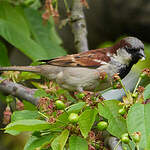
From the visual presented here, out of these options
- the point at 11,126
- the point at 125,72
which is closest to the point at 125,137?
the point at 11,126

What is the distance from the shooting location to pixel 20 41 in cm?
337

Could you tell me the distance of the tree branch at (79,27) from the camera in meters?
3.80

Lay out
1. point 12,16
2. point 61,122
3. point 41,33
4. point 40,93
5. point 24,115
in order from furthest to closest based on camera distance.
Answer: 1. point 41,33
2. point 12,16
3. point 40,93
4. point 24,115
5. point 61,122

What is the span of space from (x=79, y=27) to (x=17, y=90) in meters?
1.20

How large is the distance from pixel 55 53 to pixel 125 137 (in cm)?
209

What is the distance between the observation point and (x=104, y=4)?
683cm

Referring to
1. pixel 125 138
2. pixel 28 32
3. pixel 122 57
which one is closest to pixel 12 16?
pixel 28 32

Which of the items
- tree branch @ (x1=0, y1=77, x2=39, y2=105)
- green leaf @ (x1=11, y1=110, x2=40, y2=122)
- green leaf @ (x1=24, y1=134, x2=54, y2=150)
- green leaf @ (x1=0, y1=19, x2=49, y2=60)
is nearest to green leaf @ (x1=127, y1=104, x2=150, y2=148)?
green leaf @ (x1=24, y1=134, x2=54, y2=150)

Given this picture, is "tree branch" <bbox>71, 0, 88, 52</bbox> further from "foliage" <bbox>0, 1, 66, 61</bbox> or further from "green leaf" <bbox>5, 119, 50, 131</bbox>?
"green leaf" <bbox>5, 119, 50, 131</bbox>

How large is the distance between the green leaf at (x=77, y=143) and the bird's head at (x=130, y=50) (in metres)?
1.49

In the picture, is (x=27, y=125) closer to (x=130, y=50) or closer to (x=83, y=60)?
(x=83, y=60)

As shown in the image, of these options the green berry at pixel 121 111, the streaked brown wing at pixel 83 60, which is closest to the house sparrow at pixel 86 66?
the streaked brown wing at pixel 83 60

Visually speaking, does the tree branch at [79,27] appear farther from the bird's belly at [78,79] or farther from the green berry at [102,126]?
the green berry at [102,126]

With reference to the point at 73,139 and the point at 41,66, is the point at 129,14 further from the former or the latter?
the point at 73,139
